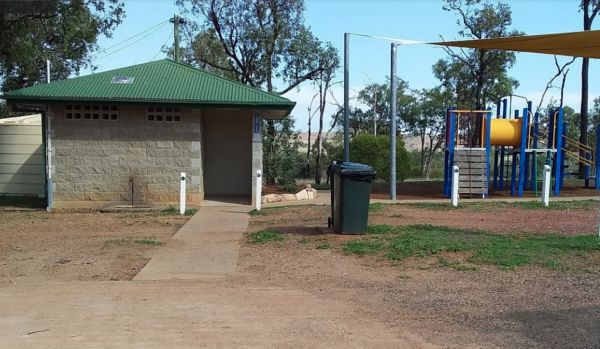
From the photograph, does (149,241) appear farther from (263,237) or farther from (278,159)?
(278,159)

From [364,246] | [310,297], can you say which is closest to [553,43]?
[364,246]

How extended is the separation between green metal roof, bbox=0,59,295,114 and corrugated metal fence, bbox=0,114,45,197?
3.45 m

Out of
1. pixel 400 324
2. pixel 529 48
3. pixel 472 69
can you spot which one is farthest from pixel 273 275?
pixel 472 69

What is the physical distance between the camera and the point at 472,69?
97.0 feet

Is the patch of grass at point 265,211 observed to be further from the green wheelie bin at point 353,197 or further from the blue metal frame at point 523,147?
the blue metal frame at point 523,147

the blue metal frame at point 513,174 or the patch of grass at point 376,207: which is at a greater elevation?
the blue metal frame at point 513,174

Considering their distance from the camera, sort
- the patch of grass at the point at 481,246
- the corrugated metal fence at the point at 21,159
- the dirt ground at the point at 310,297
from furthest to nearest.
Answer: the corrugated metal fence at the point at 21,159 → the patch of grass at the point at 481,246 → the dirt ground at the point at 310,297

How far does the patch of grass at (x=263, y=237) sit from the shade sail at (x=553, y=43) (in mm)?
4502

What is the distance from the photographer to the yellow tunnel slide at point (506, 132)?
2025 centimetres

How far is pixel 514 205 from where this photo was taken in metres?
16.1

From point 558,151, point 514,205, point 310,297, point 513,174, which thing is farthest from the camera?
point 513,174

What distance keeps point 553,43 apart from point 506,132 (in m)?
11.7

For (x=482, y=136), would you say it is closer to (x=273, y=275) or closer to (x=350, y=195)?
(x=350, y=195)

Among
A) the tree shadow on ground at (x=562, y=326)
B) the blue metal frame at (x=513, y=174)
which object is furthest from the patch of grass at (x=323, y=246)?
the blue metal frame at (x=513, y=174)
